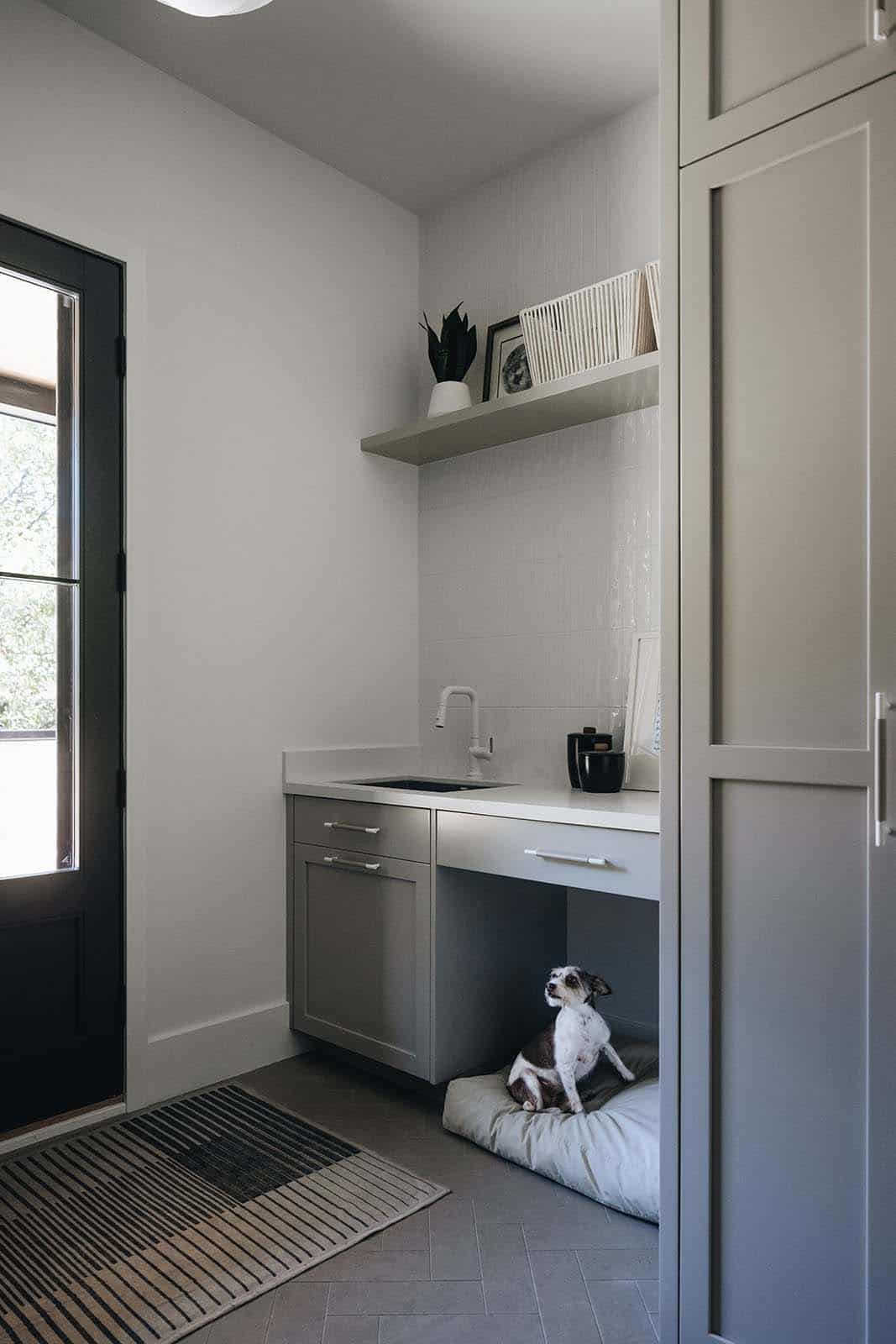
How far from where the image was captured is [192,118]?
281cm

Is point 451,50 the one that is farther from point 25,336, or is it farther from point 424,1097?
point 424,1097

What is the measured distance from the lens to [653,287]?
99.6 inches

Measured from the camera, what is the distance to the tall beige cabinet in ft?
4.60

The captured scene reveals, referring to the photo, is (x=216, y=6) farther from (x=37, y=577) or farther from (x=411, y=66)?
(x=37, y=577)

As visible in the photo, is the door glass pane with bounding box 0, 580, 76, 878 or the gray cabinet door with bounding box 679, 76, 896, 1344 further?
the door glass pane with bounding box 0, 580, 76, 878

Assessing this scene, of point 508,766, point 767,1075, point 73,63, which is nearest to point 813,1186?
point 767,1075

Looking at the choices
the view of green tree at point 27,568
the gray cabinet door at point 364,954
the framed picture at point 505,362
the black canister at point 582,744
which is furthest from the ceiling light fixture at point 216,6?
the gray cabinet door at point 364,954

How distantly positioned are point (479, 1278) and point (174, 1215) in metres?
0.69

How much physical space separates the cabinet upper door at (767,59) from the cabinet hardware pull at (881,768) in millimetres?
934

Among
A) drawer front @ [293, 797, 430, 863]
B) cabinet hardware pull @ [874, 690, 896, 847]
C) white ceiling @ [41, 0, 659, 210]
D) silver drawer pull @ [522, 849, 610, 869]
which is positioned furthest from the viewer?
drawer front @ [293, 797, 430, 863]

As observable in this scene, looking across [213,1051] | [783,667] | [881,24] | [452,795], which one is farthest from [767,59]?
[213,1051]

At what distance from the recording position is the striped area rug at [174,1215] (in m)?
1.76

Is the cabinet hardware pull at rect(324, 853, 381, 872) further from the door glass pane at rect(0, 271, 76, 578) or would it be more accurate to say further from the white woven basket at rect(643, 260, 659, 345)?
the white woven basket at rect(643, 260, 659, 345)

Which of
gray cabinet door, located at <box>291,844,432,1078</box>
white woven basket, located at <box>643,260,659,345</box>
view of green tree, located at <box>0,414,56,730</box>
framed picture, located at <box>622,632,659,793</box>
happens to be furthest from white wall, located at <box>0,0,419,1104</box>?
white woven basket, located at <box>643,260,659,345</box>
